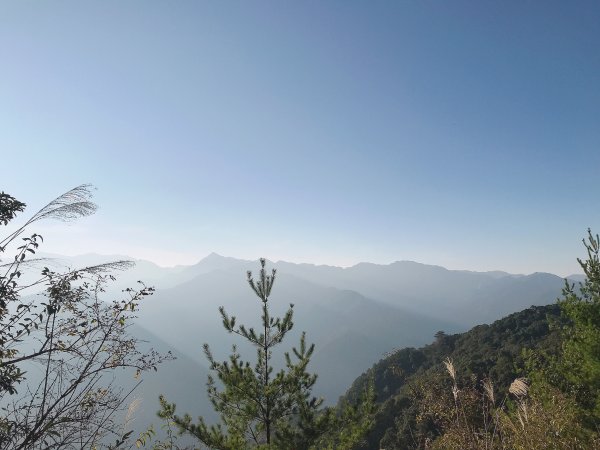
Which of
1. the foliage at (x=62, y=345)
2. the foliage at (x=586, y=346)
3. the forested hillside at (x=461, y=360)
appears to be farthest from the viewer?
the forested hillside at (x=461, y=360)

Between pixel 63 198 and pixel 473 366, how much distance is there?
5814 cm

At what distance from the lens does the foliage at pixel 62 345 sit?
13.4 feet

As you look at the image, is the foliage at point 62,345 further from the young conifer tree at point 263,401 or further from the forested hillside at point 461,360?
the forested hillside at point 461,360

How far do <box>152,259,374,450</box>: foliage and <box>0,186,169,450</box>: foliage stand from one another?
3282 millimetres

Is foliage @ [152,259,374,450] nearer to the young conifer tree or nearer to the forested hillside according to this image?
the young conifer tree

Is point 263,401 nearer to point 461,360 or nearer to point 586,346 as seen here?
point 586,346

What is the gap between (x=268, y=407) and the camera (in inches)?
336

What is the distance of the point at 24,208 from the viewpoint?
16.0 feet

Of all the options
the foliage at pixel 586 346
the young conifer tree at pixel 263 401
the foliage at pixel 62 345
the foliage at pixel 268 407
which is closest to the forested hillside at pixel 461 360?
the foliage at pixel 586 346

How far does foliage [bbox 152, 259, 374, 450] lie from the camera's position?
838cm

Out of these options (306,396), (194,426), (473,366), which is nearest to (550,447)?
(306,396)

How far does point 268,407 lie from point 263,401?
185 mm

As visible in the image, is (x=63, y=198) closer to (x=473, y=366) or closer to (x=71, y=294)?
(x=71, y=294)

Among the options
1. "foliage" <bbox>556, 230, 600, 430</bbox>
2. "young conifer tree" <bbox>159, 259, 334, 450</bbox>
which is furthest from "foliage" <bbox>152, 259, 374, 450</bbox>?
"foliage" <bbox>556, 230, 600, 430</bbox>
